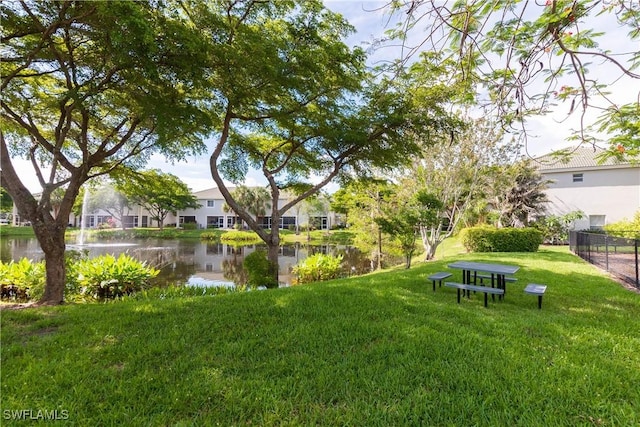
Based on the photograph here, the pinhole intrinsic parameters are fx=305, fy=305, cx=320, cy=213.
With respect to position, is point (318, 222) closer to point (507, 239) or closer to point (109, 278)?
point (507, 239)

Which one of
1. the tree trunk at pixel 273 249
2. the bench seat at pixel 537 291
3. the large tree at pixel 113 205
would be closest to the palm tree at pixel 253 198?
the large tree at pixel 113 205

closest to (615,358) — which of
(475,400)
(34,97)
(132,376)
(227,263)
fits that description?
(475,400)

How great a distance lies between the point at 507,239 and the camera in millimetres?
15008

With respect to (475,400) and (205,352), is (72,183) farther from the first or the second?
(475,400)

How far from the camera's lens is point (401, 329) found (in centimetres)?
388

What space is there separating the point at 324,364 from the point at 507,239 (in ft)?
49.5

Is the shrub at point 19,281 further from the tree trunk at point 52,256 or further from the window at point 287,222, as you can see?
the window at point 287,222

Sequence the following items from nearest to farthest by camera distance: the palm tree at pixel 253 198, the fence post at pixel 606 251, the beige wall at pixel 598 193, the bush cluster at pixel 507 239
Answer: the fence post at pixel 606 251 < the bush cluster at pixel 507 239 < the beige wall at pixel 598 193 < the palm tree at pixel 253 198

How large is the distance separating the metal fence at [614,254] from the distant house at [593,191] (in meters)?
10.5

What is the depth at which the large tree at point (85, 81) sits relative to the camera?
4.75m

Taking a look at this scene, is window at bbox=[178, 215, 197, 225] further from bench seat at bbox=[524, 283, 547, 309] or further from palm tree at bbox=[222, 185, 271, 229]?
bench seat at bbox=[524, 283, 547, 309]

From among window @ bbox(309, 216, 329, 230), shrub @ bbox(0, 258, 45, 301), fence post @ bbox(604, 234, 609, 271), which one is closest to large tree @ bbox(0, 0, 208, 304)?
shrub @ bbox(0, 258, 45, 301)

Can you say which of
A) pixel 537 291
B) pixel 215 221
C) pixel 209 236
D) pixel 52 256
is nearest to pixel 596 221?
pixel 537 291

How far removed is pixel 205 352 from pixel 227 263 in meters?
14.1
